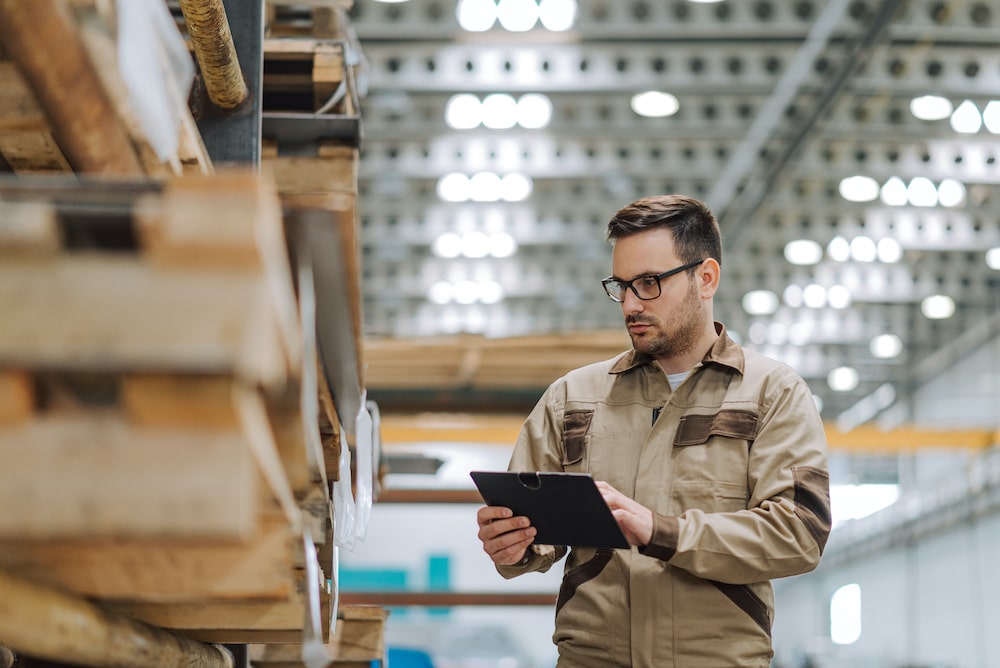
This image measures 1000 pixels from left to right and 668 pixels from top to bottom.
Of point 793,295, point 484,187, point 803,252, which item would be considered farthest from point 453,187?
point 793,295

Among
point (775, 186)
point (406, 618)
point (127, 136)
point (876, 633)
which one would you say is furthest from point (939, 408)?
point (127, 136)

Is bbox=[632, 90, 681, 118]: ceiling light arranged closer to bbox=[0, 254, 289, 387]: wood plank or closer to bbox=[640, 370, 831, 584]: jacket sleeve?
bbox=[640, 370, 831, 584]: jacket sleeve

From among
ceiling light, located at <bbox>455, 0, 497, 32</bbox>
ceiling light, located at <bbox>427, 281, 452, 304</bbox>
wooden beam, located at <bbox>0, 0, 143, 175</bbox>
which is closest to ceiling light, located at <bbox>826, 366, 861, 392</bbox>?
ceiling light, located at <bbox>427, 281, 452, 304</bbox>

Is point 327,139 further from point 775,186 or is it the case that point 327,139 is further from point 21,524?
point 775,186

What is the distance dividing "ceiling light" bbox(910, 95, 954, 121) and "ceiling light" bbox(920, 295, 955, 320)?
4730 mm

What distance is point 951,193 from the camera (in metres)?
9.79

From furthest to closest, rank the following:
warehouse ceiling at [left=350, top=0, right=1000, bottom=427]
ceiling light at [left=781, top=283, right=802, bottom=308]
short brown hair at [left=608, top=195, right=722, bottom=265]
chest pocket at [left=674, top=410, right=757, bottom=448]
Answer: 1. ceiling light at [left=781, top=283, right=802, bottom=308]
2. warehouse ceiling at [left=350, top=0, right=1000, bottom=427]
3. short brown hair at [left=608, top=195, right=722, bottom=265]
4. chest pocket at [left=674, top=410, right=757, bottom=448]

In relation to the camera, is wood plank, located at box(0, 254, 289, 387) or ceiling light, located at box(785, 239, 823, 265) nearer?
wood plank, located at box(0, 254, 289, 387)

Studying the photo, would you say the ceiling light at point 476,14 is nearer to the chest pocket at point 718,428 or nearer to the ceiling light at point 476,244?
the ceiling light at point 476,244

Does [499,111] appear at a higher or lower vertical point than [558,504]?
higher

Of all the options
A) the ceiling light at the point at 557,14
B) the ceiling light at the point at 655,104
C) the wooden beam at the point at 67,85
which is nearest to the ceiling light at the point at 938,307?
the ceiling light at the point at 655,104

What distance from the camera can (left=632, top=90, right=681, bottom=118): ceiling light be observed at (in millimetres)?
8211

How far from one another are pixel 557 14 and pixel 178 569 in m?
6.28

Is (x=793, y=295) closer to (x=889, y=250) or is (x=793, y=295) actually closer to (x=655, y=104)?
(x=889, y=250)
